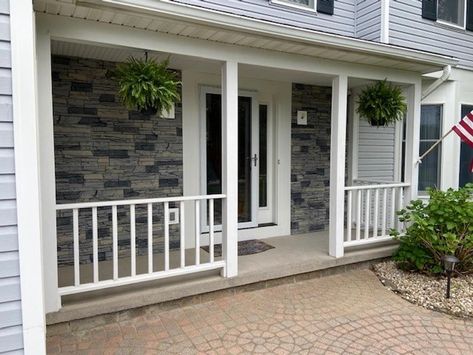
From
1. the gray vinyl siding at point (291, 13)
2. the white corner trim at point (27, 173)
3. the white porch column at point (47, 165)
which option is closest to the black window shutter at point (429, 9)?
the gray vinyl siding at point (291, 13)

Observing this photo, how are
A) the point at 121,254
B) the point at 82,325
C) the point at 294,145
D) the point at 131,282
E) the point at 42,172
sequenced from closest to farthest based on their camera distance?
the point at 42,172
the point at 82,325
the point at 131,282
the point at 121,254
the point at 294,145

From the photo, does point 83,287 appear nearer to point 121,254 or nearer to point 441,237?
point 121,254

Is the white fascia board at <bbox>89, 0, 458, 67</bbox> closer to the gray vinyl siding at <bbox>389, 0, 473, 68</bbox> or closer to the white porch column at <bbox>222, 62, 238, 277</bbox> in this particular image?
the white porch column at <bbox>222, 62, 238, 277</bbox>

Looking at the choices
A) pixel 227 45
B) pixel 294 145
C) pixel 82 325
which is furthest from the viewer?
pixel 294 145

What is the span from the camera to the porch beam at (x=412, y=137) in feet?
14.1

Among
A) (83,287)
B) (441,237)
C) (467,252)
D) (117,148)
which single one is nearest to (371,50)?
(441,237)

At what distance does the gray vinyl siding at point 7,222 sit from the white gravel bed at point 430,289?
3153mm

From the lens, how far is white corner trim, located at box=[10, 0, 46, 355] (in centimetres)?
173

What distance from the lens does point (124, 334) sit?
2.64m

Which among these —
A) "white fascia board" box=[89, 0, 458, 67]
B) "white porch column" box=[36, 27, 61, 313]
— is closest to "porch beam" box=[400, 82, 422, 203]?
"white fascia board" box=[89, 0, 458, 67]

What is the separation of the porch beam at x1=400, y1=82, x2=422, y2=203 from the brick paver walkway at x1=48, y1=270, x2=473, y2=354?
1.61 m

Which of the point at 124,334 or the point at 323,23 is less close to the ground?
the point at 323,23

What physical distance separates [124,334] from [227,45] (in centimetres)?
250

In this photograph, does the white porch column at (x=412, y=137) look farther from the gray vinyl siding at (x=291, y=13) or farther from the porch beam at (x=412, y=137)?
the gray vinyl siding at (x=291, y=13)
